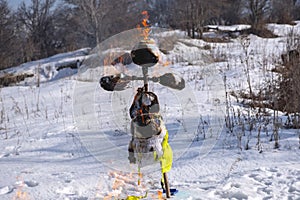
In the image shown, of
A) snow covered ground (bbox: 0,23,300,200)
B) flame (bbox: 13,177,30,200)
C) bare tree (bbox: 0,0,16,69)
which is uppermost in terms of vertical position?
bare tree (bbox: 0,0,16,69)

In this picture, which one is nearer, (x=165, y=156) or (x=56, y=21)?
(x=165, y=156)

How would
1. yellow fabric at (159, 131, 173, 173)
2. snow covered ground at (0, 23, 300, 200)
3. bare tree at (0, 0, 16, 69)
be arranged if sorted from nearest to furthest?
yellow fabric at (159, 131, 173, 173) → snow covered ground at (0, 23, 300, 200) → bare tree at (0, 0, 16, 69)

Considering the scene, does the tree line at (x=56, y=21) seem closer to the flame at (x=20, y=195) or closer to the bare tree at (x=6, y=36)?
the bare tree at (x=6, y=36)

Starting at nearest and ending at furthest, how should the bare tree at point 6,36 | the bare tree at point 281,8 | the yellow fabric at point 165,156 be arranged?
the yellow fabric at point 165,156 < the bare tree at point 6,36 < the bare tree at point 281,8

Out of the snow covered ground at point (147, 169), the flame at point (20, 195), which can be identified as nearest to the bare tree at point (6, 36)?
the snow covered ground at point (147, 169)

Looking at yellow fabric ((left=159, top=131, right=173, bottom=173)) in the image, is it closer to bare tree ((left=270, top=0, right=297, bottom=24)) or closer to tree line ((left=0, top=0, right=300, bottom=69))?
tree line ((left=0, top=0, right=300, bottom=69))

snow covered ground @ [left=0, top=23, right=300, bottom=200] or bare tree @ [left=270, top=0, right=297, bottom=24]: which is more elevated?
bare tree @ [left=270, top=0, right=297, bottom=24]

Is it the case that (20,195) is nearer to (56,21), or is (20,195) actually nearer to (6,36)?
(6,36)

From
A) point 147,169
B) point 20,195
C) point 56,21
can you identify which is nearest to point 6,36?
point 56,21

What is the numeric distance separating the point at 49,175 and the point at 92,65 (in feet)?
3.90

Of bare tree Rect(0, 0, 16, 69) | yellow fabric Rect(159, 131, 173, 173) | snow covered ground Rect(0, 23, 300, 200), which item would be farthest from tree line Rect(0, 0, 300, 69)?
yellow fabric Rect(159, 131, 173, 173)

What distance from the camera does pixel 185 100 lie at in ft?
5.52

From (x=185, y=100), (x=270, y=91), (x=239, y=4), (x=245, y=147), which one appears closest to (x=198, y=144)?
(x=245, y=147)

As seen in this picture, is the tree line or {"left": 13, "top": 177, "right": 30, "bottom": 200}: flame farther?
the tree line
